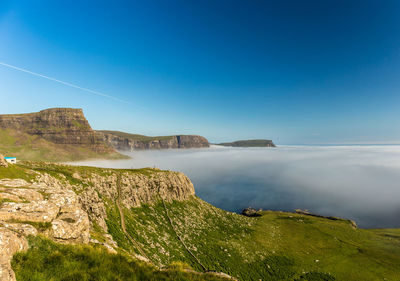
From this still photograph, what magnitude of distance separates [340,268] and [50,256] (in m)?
121

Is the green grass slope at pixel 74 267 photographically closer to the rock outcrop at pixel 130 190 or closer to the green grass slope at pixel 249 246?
the green grass slope at pixel 249 246

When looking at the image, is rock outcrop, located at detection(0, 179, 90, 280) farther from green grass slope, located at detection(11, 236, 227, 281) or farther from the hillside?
green grass slope, located at detection(11, 236, 227, 281)

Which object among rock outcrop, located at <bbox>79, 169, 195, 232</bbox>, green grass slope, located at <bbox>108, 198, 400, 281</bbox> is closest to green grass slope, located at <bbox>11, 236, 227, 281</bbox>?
green grass slope, located at <bbox>108, 198, 400, 281</bbox>

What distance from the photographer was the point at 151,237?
61781 mm

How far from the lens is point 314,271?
73625 millimetres

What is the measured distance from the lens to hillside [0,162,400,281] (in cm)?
1063

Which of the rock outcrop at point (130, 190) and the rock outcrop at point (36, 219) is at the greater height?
the rock outcrop at point (36, 219)

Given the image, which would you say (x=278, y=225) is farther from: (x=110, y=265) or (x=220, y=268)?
(x=110, y=265)

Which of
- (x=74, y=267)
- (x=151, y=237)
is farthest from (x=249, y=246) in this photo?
(x=74, y=267)

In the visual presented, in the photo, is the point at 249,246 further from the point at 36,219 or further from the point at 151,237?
the point at 36,219

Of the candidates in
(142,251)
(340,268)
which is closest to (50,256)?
(142,251)

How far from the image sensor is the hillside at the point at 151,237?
34.9 ft

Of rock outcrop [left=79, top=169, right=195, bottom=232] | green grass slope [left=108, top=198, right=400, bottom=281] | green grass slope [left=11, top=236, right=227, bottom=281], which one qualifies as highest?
green grass slope [left=11, top=236, right=227, bottom=281]

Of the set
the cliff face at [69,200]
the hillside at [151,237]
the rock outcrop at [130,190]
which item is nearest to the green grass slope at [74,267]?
the hillside at [151,237]
